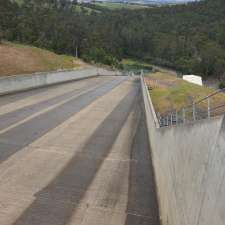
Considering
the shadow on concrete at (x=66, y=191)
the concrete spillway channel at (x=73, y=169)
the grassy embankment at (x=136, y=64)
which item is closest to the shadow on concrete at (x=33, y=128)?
the concrete spillway channel at (x=73, y=169)

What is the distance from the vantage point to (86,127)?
21.2 m

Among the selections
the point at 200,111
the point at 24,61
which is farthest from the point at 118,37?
the point at 200,111

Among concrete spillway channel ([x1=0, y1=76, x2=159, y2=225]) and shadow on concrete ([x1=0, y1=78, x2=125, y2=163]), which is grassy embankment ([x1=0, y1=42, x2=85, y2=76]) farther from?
concrete spillway channel ([x1=0, y1=76, x2=159, y2=225])

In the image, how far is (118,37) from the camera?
183 m

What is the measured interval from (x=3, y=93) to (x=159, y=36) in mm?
162243

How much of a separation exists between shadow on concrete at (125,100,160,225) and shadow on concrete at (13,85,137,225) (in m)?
1.31

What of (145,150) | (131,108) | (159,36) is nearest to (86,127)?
(145,150)

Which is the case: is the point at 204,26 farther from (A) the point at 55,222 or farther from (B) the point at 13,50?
(A) the point at 55,222

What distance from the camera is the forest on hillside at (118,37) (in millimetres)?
98956

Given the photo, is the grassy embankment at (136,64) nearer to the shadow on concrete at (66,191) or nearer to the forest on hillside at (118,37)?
the forest on hillside at (118,37)

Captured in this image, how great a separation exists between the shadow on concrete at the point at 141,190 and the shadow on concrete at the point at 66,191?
1.31 meters

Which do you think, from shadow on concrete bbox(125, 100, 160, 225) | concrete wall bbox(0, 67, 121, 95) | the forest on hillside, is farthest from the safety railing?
the forest on hillside

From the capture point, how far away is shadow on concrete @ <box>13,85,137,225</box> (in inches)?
400

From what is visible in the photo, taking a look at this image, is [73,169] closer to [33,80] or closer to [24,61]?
[33,80]
